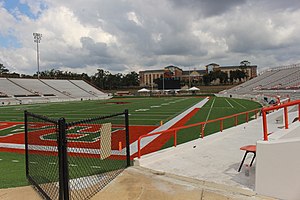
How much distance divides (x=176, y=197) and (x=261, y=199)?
144cm

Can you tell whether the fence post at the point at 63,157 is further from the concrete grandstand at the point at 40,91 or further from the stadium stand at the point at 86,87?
the stadium stand at the point at 86,87

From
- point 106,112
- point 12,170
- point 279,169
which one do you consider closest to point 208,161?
point 279,169

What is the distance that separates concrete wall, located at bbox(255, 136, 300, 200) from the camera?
14.5ft

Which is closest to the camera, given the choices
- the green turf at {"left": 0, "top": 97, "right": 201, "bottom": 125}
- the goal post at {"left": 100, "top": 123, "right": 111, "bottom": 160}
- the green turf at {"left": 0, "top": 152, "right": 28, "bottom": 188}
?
the goal post at {"left": 100, "top": 123, "right": 111, "bottom": 160}

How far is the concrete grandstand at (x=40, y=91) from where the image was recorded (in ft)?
174

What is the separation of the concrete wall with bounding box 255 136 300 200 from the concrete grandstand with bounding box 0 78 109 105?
49738 mm

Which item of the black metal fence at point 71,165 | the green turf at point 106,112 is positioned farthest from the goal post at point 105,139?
the green turf at point 106,112

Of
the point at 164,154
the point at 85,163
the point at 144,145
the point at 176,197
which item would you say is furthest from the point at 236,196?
the point at 144,145

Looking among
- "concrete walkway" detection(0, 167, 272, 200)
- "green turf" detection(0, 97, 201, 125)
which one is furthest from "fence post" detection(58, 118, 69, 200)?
"green turf" detection(0, 97, 201, 125)

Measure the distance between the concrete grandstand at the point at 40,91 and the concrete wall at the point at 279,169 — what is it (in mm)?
49738

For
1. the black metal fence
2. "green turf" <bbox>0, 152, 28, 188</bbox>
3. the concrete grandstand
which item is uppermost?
the concrete grandstand

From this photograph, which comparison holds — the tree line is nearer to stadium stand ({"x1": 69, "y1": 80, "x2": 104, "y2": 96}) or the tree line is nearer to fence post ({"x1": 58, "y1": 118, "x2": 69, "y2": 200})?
stadium stand ({"x1": 69, "y1": 80, "x2": 104, "y2": 96})

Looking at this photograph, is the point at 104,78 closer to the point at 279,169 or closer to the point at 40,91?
the point at 40,91

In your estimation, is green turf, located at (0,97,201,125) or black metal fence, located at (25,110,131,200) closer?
black metal fence, located at (25,110,131,200)
